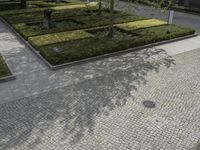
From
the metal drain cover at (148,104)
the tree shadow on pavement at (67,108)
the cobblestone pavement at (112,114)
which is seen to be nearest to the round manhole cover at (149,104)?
the metal drain cover at (148,104)

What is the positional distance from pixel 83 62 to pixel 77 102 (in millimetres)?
3710

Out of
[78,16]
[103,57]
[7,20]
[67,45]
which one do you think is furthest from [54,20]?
[103,57]

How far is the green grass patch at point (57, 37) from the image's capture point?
14.5m

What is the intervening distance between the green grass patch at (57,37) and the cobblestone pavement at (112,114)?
14.2 feet

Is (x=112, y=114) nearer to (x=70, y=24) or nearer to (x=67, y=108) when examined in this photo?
(x=67, y=108)

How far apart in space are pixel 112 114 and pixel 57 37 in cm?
820

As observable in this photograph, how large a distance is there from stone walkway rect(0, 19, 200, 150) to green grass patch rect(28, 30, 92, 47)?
1435 mm

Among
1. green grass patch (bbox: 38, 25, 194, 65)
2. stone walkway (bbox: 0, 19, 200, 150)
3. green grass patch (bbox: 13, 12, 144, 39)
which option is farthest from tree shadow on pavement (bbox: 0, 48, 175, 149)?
green grass patch (bbox: 13, 12, 144, 39)

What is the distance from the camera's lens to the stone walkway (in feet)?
24.0

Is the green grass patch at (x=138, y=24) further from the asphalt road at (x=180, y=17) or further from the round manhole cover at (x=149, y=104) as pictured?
the round manhole cover at (x=149, y=104)

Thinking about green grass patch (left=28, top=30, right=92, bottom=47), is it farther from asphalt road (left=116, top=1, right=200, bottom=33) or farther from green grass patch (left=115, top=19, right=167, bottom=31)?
asphalt road (left=116, top=1, right=200, bottom=33)

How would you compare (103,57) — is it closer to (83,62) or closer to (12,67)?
(83,62)

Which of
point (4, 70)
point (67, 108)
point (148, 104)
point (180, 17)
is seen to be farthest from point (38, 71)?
point (180, 17)

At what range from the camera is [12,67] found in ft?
39.8
